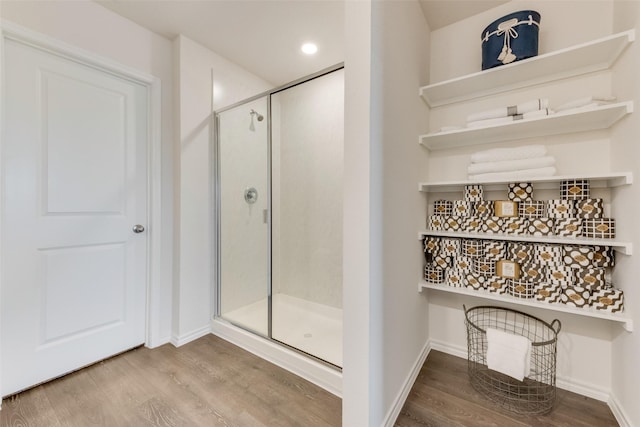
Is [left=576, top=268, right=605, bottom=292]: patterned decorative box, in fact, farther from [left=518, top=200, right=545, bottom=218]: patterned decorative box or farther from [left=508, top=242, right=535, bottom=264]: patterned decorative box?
[left=518, top=200, right=545, bottom=218]: patterned decorative box

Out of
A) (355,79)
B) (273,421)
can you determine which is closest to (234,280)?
(273,421)

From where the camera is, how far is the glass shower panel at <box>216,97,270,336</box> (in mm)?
2258

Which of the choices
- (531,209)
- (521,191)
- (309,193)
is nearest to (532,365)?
(531,209)

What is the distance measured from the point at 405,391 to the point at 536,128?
1.61 m

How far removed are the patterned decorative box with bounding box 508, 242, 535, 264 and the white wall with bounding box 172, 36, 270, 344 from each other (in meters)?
2.11

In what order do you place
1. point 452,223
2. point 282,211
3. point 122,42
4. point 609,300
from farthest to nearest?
point 282,211 → point 122,42 → point 452,223 → point 609,300

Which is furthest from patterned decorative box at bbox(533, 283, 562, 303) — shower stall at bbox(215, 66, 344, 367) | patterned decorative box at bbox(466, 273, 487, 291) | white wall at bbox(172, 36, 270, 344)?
A: white wall at bbox(172, 36, 270, 344)

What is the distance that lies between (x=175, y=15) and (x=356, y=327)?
2.24 metres

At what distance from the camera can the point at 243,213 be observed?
2402mm

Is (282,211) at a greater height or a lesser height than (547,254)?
greater

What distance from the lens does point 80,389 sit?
1.53 meters

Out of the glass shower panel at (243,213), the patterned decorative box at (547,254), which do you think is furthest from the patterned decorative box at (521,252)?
the glass shower panel at (243,213)

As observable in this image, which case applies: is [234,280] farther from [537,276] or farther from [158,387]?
[537,276]

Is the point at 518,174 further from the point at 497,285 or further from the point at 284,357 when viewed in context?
the point at 284,357
